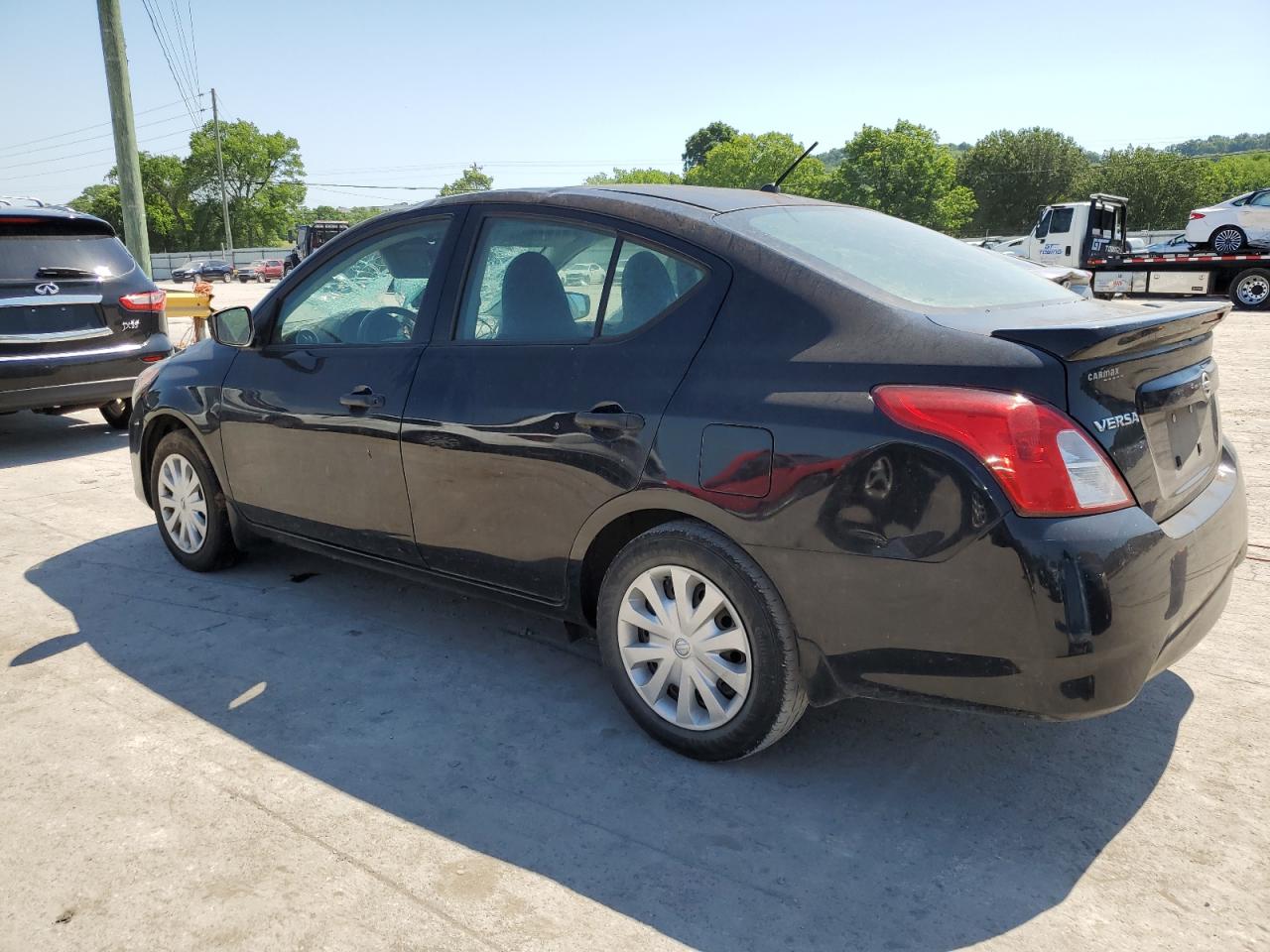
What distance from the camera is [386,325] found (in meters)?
3.77

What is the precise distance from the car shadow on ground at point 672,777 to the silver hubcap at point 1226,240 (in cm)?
2264

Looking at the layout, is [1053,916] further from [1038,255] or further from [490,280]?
[1038,255]

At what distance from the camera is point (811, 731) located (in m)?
3.14

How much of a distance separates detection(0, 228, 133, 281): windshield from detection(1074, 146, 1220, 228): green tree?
3165 inches

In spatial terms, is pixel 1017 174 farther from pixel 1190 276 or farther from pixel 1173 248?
pixel 1190 276

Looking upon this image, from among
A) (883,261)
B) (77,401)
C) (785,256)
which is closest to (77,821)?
(785,256)

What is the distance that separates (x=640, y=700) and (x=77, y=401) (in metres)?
6.39

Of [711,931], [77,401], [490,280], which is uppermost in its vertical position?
[490,280]

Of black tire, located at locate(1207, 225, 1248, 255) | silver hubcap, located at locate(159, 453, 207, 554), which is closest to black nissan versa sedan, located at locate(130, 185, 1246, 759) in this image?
silver hubcap, located at locate(159, 453, 207, 554)

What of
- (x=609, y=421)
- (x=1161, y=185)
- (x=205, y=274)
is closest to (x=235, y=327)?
(x=609, y=421)

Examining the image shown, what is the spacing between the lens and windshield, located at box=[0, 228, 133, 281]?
23.7 ft

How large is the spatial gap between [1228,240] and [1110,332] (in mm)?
23770

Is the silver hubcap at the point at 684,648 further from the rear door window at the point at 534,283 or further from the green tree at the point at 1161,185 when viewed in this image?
the green tree at the point at 1161,185

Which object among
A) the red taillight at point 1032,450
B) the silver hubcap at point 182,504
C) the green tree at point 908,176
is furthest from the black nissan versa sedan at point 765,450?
the green tree at point 908,176
